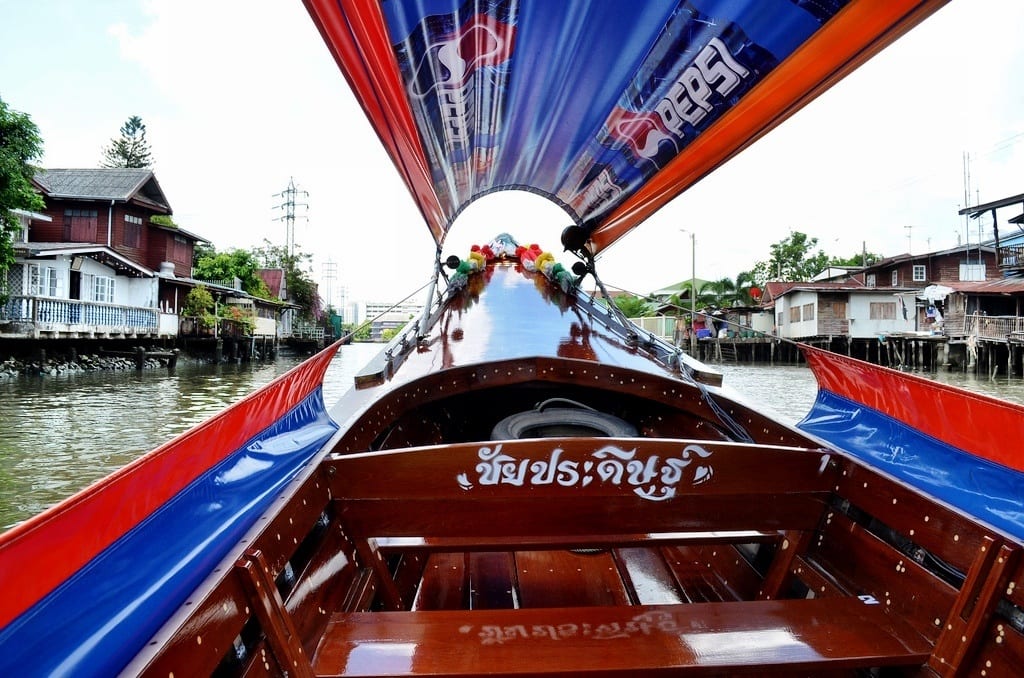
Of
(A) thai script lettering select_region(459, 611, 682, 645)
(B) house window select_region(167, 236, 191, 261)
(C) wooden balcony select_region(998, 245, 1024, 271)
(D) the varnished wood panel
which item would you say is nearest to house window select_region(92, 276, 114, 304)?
(B) house window select_region(167, 236, 191, 261)

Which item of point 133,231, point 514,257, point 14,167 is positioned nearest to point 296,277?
point 133,231

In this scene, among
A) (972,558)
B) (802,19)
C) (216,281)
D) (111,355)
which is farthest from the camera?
(216,281)

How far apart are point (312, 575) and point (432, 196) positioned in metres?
3.87

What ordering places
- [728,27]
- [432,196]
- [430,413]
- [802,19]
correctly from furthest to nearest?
[432,196] → [430,413] → [728,27] → [802,19]

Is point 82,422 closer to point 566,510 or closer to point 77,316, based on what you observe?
point 566,510

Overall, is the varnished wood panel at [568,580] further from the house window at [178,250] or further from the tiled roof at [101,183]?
the house window at [178,250]

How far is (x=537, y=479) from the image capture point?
186 cm

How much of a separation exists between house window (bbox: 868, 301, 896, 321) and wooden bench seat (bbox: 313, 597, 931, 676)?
31675mm

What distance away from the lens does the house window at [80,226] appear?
23859mm

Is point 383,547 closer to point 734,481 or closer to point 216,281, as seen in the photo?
point 734,481

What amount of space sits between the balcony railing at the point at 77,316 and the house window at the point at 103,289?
4.76 ft

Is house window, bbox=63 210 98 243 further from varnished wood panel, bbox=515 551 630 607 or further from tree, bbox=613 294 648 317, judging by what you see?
varnished wood panel, bbox=515 551 630 607

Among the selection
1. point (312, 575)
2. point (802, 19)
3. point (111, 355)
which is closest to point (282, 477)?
point (312, 575)

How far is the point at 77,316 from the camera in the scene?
18719 mm
